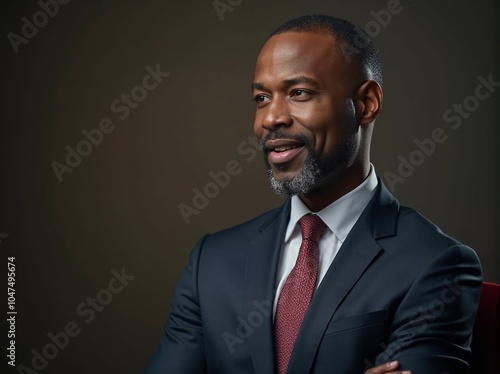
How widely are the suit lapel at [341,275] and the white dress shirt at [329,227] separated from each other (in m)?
0.04

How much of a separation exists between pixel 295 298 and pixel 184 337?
15.8 inches

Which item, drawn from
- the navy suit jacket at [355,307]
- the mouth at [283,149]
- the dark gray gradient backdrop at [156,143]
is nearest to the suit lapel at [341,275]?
the navy suit jacket at [355,307]

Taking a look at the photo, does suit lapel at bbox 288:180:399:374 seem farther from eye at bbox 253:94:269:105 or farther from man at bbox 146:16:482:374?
eye at bbox 253:94:269:105

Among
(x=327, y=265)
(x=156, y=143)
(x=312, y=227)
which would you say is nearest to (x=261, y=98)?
(x=312, y=227)

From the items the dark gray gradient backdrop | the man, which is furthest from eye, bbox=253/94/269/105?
the dark gray gradient backdrop

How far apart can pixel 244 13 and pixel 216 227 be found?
1149 millimetres

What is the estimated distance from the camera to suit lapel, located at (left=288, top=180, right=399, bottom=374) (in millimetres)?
1902

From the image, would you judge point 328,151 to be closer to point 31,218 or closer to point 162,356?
point 162,356

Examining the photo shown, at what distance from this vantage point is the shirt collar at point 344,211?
206cm

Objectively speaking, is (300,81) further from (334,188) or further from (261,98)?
(334,188)

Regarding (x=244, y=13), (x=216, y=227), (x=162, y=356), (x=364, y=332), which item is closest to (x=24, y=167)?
(x=216, y=227)

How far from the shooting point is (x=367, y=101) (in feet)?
6.90

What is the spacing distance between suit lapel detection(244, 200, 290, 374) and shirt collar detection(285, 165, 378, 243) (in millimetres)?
76

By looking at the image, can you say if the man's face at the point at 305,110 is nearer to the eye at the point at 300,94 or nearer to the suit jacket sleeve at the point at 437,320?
the eye at the point at 300,94
